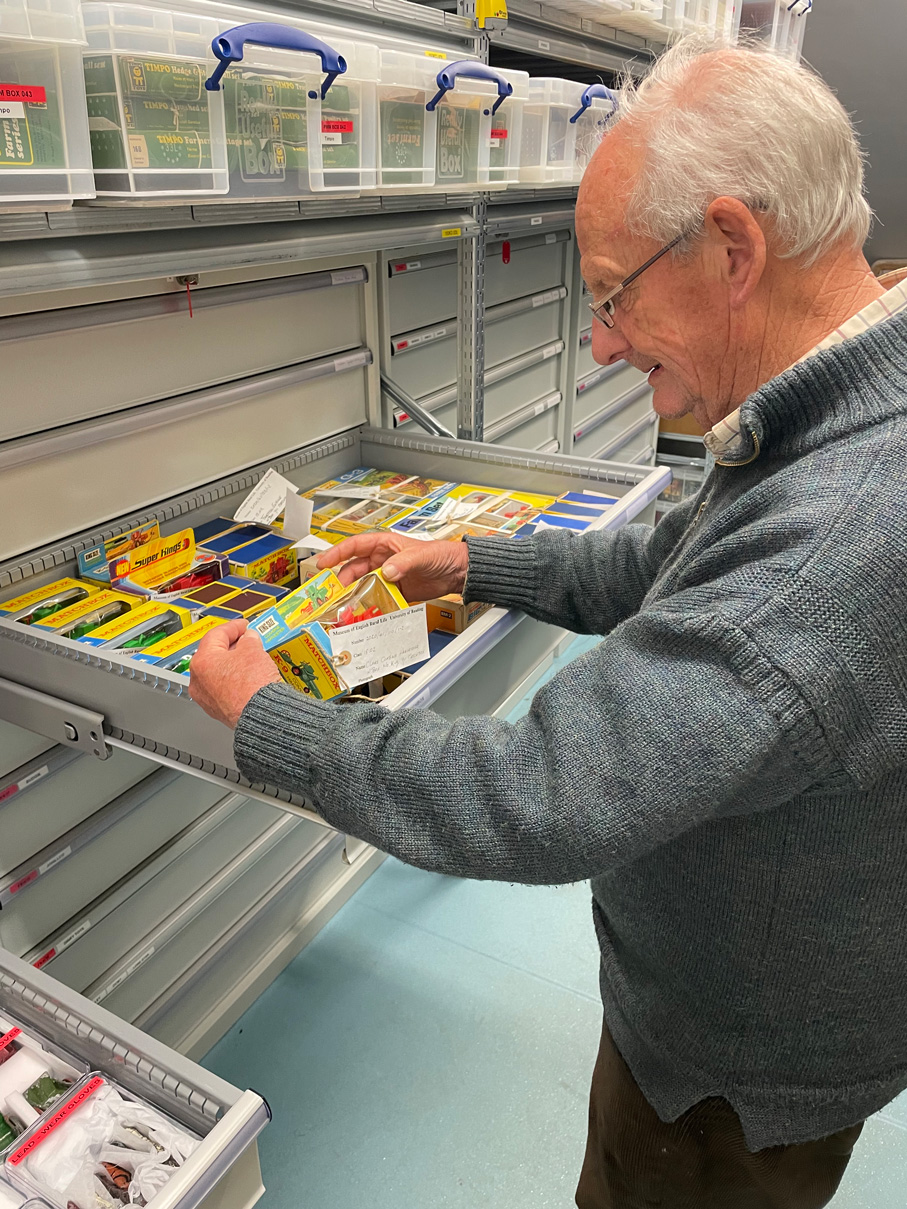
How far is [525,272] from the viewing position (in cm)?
331

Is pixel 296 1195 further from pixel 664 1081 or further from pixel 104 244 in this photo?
pixel 104 244

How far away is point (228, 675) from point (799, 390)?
66 centimetres

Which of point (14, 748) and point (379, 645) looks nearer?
point (379, 645)

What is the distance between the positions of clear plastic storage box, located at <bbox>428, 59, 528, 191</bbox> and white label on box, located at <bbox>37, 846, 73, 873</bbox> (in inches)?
54.3

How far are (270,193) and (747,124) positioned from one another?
71cm

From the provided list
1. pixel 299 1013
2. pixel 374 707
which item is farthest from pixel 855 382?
pixel 299 1013

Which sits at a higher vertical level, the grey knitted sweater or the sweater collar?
the sweater collar

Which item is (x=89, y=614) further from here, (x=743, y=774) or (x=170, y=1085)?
(x=743, y=774)

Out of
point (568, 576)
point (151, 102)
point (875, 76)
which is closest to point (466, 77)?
point (151, 102)

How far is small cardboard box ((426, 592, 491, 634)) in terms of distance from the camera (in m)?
1.41

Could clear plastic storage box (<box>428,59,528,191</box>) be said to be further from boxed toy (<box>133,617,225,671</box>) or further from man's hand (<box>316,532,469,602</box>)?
boxed toy (<box>133,617,225,671</box>)

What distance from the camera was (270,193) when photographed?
4.16 ft

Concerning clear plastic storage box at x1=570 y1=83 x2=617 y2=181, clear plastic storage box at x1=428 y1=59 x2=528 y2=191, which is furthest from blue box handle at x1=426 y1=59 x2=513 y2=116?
clear plastic storage box at x1=570 y1=83 x2=617 y2=181

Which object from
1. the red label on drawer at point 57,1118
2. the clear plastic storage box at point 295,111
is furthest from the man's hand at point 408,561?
the red label on drawer at point 57,1118
